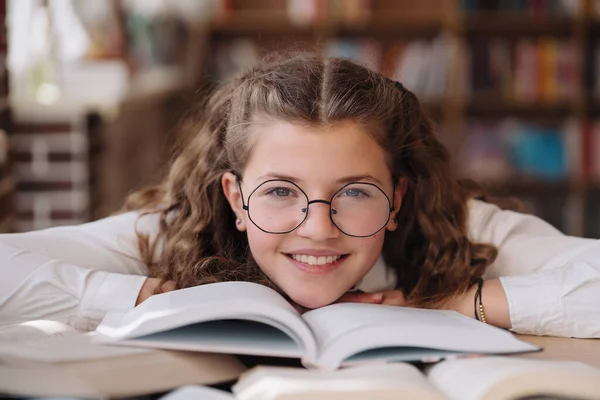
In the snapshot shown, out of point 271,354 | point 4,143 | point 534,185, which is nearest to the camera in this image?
point 271,354

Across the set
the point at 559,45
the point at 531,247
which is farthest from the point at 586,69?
the point at 531,247

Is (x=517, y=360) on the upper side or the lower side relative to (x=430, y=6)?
lower

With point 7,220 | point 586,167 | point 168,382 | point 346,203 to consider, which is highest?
point 346,203

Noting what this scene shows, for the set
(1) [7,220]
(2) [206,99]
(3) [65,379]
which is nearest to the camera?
(3) [65,379]

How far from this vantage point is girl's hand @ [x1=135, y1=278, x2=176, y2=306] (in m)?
1.26

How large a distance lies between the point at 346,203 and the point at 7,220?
1096mm

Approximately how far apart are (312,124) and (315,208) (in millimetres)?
131

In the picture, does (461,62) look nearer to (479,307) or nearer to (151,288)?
(479,307)

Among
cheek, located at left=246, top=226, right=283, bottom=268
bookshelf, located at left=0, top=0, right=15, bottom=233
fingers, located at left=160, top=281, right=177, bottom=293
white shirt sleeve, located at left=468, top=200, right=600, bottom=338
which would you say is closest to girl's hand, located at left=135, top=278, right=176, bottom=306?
fingers, located at left=160, top=281, right=177, bottom=293

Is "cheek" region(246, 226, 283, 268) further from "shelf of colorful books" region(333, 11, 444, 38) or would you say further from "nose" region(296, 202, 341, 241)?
"shelf of colorful books" region(333, 11, 444, 38)

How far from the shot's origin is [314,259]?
4.16 ft

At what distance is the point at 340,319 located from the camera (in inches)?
41.9

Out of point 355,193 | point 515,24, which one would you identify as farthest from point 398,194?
point 515,24

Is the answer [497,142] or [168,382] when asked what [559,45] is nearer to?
[497,142]
